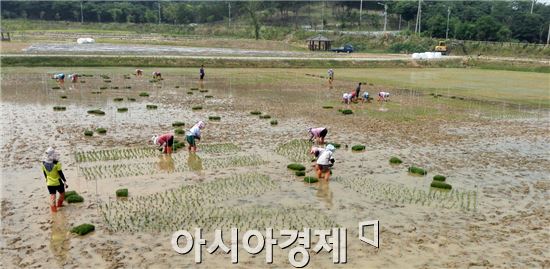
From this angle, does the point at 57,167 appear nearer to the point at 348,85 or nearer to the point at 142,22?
the point at 348,85

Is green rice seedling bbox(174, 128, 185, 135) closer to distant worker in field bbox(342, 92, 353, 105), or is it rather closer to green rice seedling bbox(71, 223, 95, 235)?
green rice seedling bbox(71, 223, 95, 235)

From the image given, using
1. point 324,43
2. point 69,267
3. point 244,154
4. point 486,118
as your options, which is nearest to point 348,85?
point 486,118

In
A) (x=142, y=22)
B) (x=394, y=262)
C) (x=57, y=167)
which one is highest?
(x=142, y=22)

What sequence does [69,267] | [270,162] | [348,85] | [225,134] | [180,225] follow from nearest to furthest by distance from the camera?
[69,267] < [180,225] < [270,162] < [225,134] < [348,85]

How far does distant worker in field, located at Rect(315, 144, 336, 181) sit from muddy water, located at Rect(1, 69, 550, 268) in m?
0.38

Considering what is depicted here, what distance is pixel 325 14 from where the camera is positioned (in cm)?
13700

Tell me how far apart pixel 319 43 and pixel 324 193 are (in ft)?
231

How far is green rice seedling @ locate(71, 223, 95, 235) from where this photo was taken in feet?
35.2

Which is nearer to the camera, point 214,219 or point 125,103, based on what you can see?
point 214,219

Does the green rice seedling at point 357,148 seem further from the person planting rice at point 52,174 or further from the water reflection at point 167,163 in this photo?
the person planting rice at point 52,174

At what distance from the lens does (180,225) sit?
A: 1146 centimetres

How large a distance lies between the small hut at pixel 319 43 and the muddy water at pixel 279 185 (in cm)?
5419

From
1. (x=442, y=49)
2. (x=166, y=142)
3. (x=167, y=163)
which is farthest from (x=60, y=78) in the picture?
(x=442, y=49)

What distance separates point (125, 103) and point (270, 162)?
564 inches
